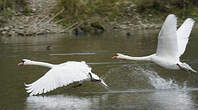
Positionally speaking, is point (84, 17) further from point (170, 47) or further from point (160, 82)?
point (170, 47)

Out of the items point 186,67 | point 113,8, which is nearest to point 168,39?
point 186,67

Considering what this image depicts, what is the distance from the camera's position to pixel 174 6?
45.6 metres

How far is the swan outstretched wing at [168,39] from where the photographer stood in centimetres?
1402

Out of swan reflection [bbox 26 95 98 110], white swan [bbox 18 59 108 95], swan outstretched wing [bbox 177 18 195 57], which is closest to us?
swan reflection [bbox 26 95 98 110]

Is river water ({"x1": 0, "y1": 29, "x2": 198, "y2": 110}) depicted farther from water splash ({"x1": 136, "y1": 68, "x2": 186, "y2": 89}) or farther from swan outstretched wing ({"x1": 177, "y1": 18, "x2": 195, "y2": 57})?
swan outstretched wing ({"x1": 177, "y1": 18, "x2": 195, "y2": 57})

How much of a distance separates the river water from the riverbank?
43.2 ft

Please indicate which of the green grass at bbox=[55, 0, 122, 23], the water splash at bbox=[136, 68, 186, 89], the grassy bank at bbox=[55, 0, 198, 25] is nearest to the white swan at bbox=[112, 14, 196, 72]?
the water splash at bbox=[136, 68, 186, 89]

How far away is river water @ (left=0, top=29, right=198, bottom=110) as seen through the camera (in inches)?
520

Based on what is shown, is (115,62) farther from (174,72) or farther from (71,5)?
(71,5)

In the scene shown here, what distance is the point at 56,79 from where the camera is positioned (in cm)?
1416

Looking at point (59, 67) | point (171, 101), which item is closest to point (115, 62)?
point (59, 67)

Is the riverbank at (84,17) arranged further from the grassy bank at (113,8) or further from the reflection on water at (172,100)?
the reflection on water at (172,100)

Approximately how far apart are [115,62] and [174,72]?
321 centimetres

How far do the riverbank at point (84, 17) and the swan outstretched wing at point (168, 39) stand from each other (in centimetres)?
2262
